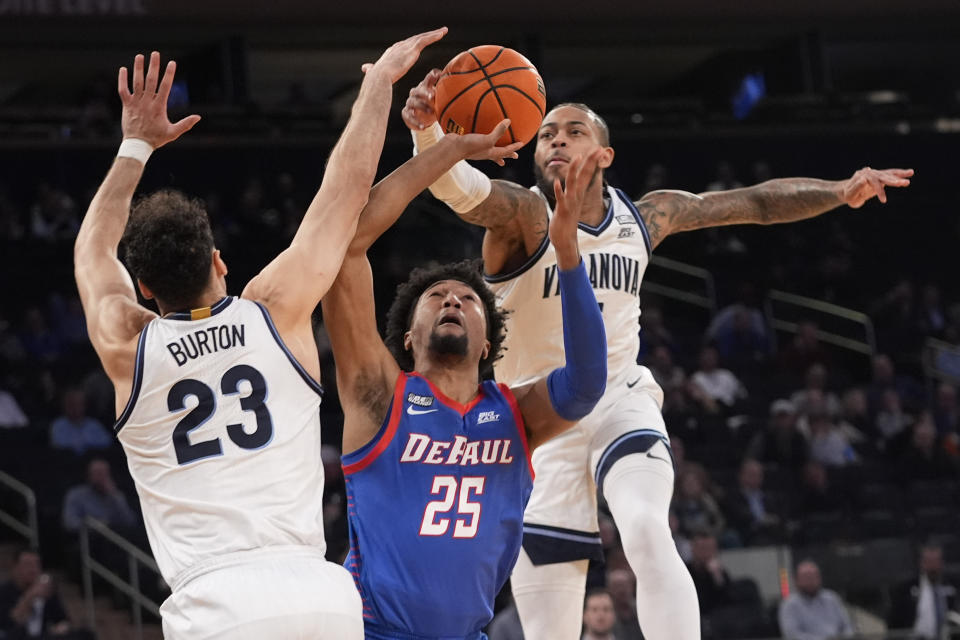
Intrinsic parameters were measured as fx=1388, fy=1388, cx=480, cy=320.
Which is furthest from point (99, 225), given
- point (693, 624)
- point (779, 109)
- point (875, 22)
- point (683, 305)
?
point (875, 22)

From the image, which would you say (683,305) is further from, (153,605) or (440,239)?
(153,605)

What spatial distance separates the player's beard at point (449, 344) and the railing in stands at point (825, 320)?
1348 centimetres

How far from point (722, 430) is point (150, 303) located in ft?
19.8

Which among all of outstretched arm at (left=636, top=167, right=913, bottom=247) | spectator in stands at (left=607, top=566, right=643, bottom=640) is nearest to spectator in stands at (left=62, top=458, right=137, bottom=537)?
spectator in stands at (left=607, top=566, right=643, bottom=640)

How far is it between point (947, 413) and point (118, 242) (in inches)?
Answer: 531

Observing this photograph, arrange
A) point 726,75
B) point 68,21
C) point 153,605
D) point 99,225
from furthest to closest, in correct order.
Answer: point 726,75, point 68,21, point 153,605, point 99,225

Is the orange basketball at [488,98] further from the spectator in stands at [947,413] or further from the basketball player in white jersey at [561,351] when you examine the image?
the spectator in stands at [947,413]

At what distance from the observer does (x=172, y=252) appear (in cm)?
425

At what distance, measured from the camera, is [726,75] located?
2273 centimetres

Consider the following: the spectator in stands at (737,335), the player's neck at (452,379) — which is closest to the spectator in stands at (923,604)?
the spectator in stands at (737,335)

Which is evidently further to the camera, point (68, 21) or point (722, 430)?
point (68, 21)

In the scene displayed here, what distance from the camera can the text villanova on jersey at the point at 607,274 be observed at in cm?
589

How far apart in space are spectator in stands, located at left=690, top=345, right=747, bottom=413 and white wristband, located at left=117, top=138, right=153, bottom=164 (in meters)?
11.3

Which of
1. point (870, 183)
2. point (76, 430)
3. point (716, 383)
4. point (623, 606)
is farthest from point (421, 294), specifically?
point (716, 383)
